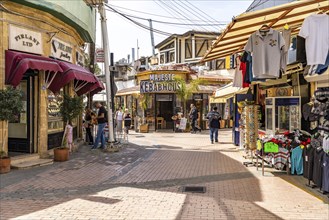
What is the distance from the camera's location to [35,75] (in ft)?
35.0

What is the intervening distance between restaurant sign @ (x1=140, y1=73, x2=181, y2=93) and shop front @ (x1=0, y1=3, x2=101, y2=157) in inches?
424

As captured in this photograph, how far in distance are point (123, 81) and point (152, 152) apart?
67.0ft

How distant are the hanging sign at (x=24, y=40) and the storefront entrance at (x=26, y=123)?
32.2 inches

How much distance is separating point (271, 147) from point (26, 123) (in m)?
7.57

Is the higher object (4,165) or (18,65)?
(18,65)

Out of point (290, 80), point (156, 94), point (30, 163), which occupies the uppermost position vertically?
point (156, 94)

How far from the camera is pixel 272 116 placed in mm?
10344

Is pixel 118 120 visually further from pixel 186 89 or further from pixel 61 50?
pixel 61 50

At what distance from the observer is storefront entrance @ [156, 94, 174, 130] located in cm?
2414

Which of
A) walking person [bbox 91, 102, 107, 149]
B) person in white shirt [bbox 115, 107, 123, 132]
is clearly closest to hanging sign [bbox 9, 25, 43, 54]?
walking person [bbox 91, 102, 107, 149]

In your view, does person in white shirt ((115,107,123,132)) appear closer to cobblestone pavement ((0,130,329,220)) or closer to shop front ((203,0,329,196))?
cobblestone pavement ((0,130,329,220))

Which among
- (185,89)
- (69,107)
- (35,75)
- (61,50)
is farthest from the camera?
(185,89)

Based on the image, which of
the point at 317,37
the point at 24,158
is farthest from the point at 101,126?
the point at 317,37

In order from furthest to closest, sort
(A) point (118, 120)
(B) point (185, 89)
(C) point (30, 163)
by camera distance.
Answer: (B) point (185, 89) < (A) point (118, 120) < (C) point (30, 163)
